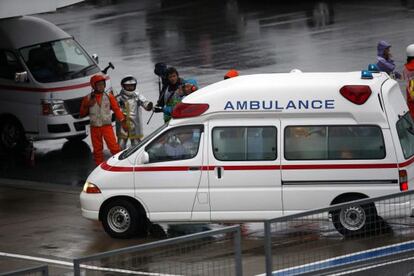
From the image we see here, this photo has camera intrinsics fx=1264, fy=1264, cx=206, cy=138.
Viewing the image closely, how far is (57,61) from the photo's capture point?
23266 millimetres

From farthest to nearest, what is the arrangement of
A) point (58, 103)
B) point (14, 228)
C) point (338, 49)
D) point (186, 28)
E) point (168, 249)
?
point (186, 28) → point (338, 49) → point (58, 103) → point (14, 228) → point (168, 249)

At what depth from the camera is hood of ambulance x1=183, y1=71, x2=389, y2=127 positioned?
15.3m

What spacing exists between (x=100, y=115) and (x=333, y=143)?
578 centimetres

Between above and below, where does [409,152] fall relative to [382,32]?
below

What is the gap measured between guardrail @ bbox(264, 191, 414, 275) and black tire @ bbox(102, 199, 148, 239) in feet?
14.7

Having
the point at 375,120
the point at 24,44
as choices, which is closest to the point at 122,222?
the point at 375,120

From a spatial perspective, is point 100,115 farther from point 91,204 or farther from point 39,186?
point 91,204

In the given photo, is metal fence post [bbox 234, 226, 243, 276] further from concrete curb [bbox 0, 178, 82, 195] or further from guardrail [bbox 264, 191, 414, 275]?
concrete curb [bbox 0, 178, 82, 195]

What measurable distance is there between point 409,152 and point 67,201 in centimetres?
592

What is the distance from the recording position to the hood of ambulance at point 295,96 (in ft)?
50.1

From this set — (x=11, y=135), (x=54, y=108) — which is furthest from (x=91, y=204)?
(x=11, y=135)

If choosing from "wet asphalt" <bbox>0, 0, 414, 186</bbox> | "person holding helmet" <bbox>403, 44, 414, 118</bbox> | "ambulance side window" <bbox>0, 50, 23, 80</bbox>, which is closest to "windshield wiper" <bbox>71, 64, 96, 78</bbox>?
"ambulance side window" <bbox>0, 50, 23, 80</bbox>

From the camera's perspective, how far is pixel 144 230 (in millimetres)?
16188

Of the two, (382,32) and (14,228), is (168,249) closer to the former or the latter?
(14,228)
